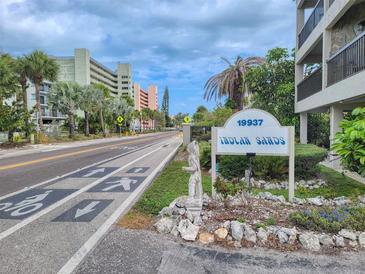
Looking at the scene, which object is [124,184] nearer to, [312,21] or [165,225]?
[165,225]

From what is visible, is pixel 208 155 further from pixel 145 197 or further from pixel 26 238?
pixel 26 238

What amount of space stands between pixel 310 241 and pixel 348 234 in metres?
0.64

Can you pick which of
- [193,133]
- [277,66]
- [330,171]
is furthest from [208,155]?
[193,133]

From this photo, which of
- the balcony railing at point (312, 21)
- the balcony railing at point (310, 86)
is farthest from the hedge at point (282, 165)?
the balcony railing at point (312, 21)

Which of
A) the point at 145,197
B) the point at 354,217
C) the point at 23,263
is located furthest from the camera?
the point at 145,197

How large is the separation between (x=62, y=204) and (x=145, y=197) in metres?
1.97

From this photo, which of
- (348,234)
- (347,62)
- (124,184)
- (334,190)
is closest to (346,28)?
(347,62)

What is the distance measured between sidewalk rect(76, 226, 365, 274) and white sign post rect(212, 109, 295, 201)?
2.75 meters

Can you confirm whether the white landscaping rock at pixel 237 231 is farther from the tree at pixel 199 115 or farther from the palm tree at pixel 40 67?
the tree at pixel 199 115

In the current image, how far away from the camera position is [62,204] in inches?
281

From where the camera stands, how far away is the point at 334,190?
8.10 metres

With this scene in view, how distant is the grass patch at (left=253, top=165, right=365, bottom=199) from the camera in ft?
24.7

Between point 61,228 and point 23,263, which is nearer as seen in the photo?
point 23,263

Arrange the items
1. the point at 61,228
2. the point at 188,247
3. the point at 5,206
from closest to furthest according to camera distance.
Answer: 1. the point at 188,247
2. the point at 61,228
3. the point at 5,206
